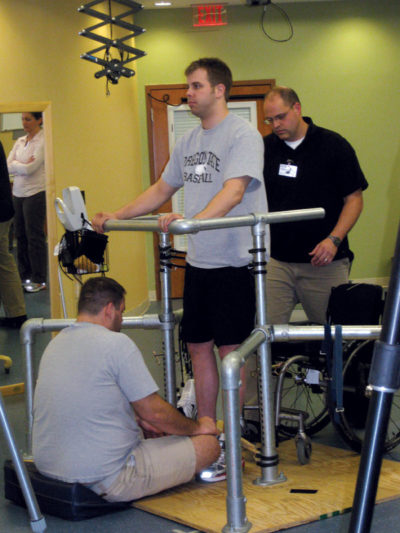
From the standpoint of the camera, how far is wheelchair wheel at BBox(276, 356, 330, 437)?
2.99m

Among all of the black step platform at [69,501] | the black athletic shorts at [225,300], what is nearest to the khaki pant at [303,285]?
the black athletic shorts at [225,300]

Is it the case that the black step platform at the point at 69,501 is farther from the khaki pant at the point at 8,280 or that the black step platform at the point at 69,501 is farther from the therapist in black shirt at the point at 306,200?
the khaki pant at the point at 8,280

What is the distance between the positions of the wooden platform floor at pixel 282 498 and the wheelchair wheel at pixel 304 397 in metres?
0.27

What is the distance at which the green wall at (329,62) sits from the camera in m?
7.95

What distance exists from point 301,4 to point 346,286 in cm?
578

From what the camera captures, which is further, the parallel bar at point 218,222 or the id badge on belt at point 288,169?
the id badge on belt at point 288,169

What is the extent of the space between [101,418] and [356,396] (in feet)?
3.78

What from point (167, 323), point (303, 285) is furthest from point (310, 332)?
point (303, 285)

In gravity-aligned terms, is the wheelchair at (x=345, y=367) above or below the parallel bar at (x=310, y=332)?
below

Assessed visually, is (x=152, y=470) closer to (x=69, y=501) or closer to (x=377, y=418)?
(x=69, y=501)

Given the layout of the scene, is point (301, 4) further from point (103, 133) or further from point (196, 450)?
point (196, 450)

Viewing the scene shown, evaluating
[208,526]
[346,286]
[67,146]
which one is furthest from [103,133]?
[208,526]

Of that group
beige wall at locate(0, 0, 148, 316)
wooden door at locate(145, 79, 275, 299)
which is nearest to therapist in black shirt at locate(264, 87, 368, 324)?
beige wall at locate(0, 0, 148, 316)

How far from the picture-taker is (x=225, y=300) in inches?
109
